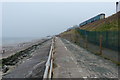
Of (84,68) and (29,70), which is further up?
(84,68)

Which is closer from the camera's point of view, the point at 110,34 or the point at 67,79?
A: the point at 67,79

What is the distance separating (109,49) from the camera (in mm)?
15484

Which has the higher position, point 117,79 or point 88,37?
point 88,37

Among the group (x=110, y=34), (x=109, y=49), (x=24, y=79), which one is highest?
(x=110, y=34)

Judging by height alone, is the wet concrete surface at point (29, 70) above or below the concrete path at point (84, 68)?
below

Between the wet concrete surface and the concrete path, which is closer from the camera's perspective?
the concrete path

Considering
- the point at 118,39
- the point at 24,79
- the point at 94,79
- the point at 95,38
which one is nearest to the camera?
the point at 94,79

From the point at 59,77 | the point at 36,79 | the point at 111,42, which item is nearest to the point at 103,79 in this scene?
the point at 59,77

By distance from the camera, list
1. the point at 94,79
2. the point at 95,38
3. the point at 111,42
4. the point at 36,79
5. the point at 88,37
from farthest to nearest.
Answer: the point at 88,37 < the point at 95,38 < the point at 111,42 < the point at 36,79 < the point at 94,79

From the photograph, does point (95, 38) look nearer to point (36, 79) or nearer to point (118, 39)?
point (118, 39)

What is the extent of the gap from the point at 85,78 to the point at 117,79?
4.20 ft

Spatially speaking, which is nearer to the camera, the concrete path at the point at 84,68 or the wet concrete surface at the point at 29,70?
the concrete path at the point at 84,68

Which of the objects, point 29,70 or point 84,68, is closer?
point 84,68

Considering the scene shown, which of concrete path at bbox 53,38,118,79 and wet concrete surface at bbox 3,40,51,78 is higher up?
concrete path at bbox 53,38,118,79
